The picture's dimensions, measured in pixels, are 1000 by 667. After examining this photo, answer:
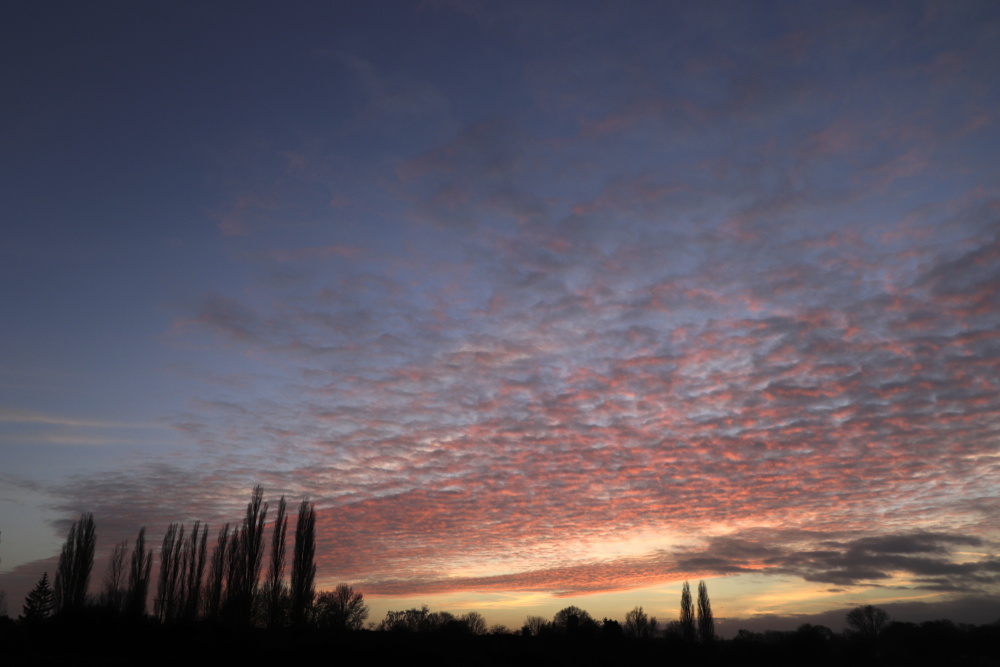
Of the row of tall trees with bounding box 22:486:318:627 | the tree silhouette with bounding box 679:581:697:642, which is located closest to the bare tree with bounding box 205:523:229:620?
the row of tall trees with bounding box 22:486:318:627

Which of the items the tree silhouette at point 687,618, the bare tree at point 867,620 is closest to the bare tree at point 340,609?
the tree silhouette at point 687,618

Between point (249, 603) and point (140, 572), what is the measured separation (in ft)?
59.6

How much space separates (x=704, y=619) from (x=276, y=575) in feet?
172

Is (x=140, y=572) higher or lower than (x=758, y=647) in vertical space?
higher

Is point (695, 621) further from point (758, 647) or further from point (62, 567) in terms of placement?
point (62, 567)

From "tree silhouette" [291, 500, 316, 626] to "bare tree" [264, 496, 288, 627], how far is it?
182cm

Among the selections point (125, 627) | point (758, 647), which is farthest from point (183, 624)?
point (758, 647)

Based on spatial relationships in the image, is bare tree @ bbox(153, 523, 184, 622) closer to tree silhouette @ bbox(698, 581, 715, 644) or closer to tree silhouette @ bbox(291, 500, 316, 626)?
tree silhouette @ bbox(291, 500, 316, 626)

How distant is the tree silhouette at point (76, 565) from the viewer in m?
53.9

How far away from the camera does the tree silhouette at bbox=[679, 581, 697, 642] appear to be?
70.9 m

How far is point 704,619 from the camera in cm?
7256

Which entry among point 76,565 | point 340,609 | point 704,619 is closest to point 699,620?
point 704,619

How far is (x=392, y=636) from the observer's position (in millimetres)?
40594

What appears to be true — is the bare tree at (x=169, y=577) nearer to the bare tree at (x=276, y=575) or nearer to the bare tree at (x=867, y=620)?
the bare tree at (x=276, y=575)
